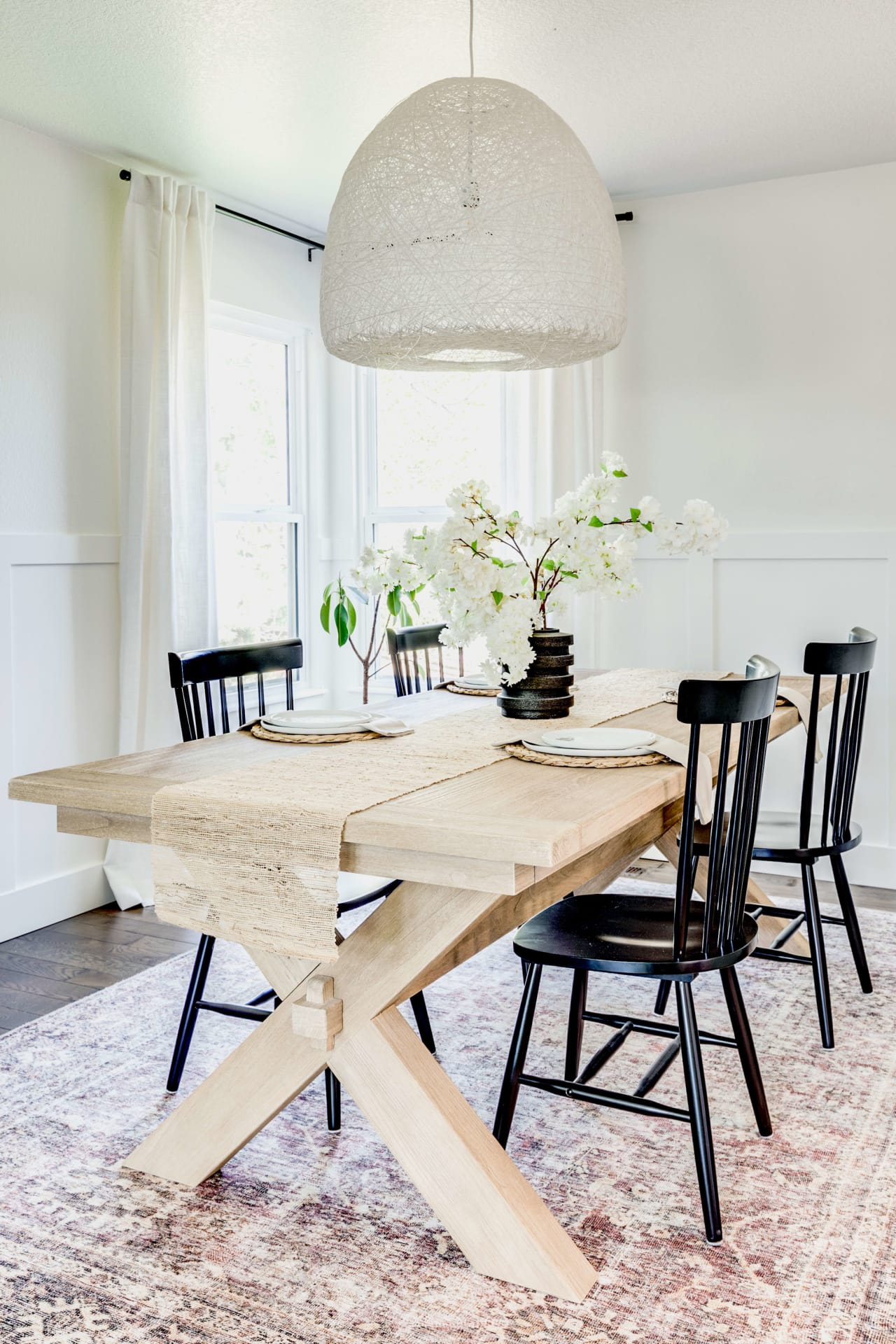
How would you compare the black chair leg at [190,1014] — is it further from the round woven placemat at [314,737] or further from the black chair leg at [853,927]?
the black chair leg at [853,927]

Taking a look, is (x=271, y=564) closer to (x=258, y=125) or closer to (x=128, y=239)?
(x=128, y=239)

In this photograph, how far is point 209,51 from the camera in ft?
9.77

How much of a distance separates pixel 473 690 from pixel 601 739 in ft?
2.93

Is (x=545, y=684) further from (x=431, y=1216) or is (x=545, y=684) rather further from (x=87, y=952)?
(x=87, y=952)

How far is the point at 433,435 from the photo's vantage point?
492cm

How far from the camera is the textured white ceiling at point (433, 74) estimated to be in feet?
9.12

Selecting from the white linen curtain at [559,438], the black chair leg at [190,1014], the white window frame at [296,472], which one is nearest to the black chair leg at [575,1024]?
the black chair leg at [190,1014]

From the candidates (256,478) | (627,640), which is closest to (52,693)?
(256,478)

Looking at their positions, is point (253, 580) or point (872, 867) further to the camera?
point (253, 580)

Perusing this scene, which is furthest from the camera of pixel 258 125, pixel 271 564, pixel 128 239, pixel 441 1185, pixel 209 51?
pixel 271 564

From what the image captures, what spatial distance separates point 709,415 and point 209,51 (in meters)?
2.18

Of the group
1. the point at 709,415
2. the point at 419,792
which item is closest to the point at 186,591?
the point at 709,415

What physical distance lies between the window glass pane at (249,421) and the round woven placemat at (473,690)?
1.67m

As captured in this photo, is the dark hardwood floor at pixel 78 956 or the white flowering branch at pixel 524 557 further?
the dark hardwood floor at pixel 78 956
